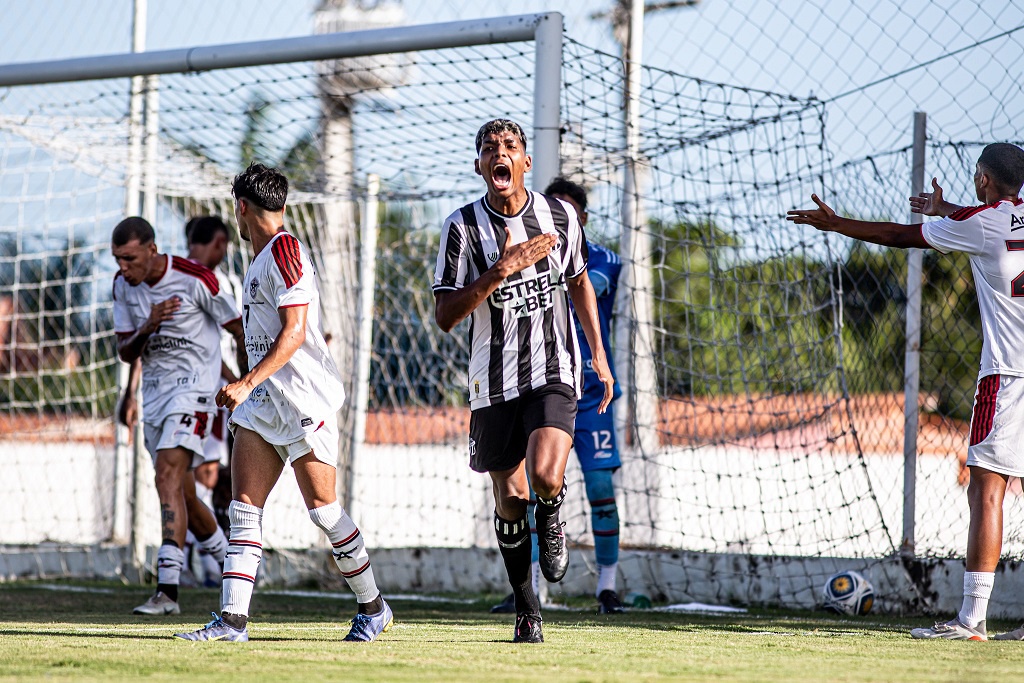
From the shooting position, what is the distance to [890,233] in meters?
5.28

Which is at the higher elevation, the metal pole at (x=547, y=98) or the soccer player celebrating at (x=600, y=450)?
the metal pole at (x=547, y=98)

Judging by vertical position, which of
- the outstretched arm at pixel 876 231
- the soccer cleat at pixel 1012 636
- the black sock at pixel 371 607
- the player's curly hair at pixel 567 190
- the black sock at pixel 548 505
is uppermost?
the player's curly hair at pixel 567 190

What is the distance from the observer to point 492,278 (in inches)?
182

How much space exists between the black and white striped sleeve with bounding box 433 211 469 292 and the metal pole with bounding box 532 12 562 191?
2.20m

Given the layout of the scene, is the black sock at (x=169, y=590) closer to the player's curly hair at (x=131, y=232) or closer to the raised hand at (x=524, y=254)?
the player's curly hair at (x=131, y=232)

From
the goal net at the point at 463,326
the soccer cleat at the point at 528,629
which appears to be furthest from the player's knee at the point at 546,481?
the goal net at the point at 463,326

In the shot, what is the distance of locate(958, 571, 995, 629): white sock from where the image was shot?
5102 mm

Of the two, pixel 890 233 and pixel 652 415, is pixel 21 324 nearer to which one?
pixel 652 415

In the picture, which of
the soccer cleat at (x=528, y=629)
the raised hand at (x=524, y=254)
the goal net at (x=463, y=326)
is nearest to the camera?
the raised hand at (x=524, y=254)

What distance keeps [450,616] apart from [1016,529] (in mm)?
3263

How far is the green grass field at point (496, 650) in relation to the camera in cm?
377

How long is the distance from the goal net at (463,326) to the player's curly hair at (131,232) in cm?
188

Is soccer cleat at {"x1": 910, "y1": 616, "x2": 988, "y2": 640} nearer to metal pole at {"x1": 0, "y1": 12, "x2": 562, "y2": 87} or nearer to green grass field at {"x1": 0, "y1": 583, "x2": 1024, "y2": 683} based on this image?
green grass field at {"x1": 0, "y1": 583, "x2": 1024, "y2": 683}

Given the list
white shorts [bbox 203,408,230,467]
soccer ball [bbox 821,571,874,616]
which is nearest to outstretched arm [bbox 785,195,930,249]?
soccer ball [bbox 821,571,874,616]
